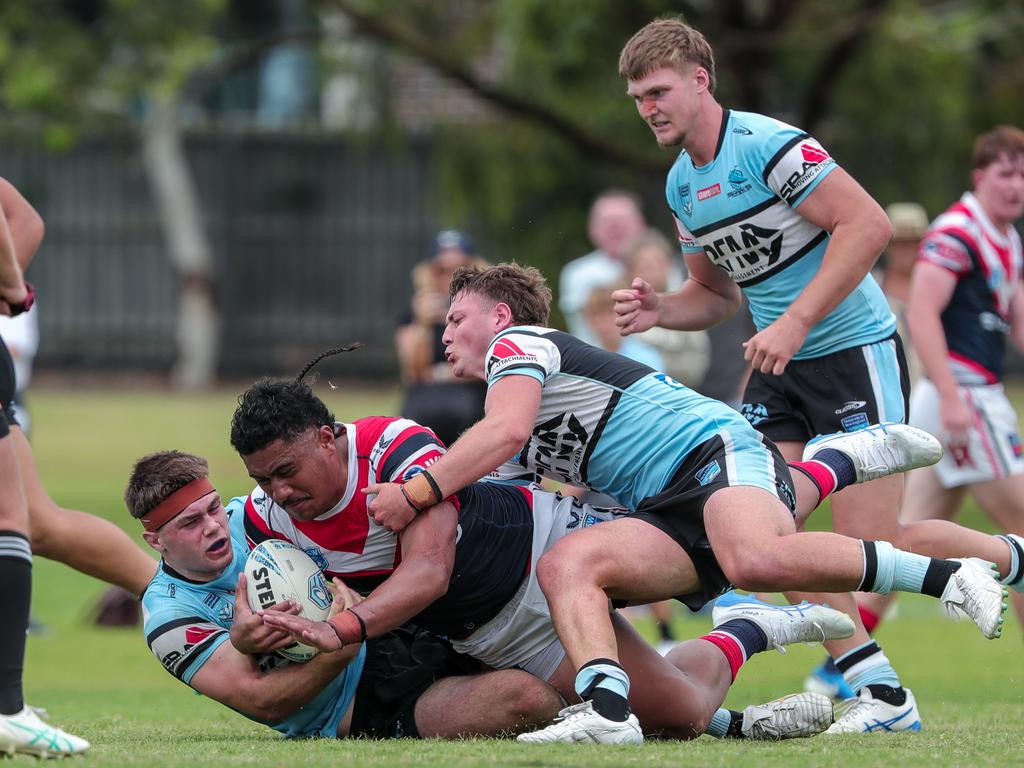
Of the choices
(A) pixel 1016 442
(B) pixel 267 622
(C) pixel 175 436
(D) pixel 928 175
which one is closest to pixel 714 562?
(B) pixel 267 622

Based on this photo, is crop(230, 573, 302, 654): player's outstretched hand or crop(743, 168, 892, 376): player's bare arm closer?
crop(230, 573, 302, 654): player's outstretched hand

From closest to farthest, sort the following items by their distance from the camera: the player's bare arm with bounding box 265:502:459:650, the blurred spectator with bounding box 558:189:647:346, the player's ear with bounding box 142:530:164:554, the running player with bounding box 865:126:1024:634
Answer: the player's bare arm with bounding box 265:502:459:650 < the player's ear with bounding box 142:530:164:554 < the running player with bounding box 865:126:1024:634 < the blurred spectator with bounding box 558:189:647:346

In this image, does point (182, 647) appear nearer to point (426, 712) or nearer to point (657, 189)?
point (426, 712)

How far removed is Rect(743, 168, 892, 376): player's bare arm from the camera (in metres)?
5.95

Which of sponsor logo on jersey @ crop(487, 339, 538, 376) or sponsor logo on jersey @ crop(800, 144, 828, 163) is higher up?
sponsor logo on jersey @ crop(800, 144, 828, 163)

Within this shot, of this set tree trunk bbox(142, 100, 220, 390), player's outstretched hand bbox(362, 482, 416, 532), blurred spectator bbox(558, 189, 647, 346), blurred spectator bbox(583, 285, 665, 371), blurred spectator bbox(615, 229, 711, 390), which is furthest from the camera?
tree trunk bbox(142, 100, 220, 390)

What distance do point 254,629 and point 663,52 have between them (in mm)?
2605

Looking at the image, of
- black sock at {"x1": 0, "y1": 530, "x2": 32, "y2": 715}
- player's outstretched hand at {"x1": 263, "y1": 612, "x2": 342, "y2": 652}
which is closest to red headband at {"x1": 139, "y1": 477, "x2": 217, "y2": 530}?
player's outstretched hand at {"x1": 263, "y1": 612, "x2": 342, "y2": 652}

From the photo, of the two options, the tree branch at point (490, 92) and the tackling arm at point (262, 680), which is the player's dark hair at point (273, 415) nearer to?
the tackling arm at point (262, 680)

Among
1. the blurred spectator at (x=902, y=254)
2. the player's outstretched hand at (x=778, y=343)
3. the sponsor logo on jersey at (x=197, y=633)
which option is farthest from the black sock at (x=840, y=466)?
the blurred spectator at (x=902, y=254)

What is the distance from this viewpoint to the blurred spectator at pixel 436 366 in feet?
35.7

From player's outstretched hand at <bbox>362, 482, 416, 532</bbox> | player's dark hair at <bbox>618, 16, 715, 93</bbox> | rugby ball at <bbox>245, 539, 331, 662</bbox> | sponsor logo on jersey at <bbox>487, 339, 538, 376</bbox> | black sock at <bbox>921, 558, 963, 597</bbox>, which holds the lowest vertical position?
rugby ball at <bbox>245, 539, 331, 662</bbox>

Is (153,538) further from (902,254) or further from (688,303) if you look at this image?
(902,254)

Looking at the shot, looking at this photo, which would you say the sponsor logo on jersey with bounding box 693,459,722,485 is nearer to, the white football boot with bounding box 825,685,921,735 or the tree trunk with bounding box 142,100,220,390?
the white football boot with bounding box 825,685,921,735
